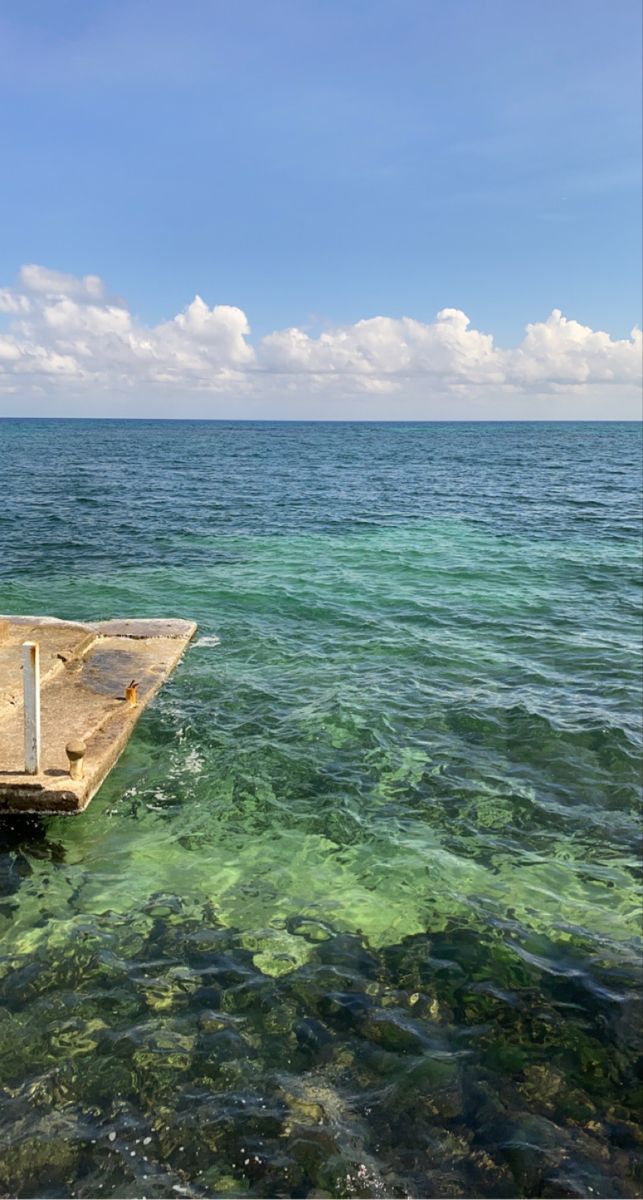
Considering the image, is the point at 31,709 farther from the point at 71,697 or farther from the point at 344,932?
the point at 344,932

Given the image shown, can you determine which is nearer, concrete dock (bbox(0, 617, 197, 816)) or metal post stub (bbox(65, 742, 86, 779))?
concrete dock (bbox(0, 617, 197, 816))

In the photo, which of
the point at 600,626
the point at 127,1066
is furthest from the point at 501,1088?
the point at 600,626

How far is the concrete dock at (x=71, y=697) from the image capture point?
8656mm

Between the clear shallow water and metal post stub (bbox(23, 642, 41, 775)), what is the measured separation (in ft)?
2.93

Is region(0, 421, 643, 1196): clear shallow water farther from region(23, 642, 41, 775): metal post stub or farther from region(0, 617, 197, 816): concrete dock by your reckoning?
region(23, 642, 41, 775): metal post stub

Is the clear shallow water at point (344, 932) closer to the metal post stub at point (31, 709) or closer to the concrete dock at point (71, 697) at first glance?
the concrete dock at point (71, 697)

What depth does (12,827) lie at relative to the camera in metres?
8.92

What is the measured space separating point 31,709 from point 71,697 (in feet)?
11.2

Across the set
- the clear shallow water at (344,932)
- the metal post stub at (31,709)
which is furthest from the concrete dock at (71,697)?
the clear shallow water at (344,932)

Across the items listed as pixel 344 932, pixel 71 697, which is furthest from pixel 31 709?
pixel 344 932

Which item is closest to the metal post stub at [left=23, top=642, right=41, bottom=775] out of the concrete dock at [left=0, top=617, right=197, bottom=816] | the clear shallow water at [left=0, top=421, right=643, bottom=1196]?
the concrete dock at [left=0, top=617, right=197, bottom=816]

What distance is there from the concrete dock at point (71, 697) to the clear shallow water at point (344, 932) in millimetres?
526

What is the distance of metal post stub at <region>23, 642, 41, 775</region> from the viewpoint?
823cm

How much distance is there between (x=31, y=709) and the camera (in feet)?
28.2
